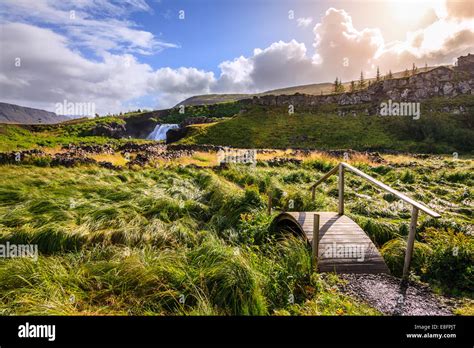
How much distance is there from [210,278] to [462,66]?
380 ft

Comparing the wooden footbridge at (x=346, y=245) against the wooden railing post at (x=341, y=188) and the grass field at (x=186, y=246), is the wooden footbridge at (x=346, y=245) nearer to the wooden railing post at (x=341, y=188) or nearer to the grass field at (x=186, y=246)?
the grass field at (x=186, y=246)

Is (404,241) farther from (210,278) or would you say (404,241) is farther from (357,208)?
(210,278)

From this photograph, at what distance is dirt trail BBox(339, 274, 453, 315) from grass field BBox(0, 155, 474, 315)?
9.7 inches

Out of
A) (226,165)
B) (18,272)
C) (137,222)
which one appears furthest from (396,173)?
(18,272)

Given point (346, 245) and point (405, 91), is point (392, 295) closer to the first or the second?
point (346, 245)

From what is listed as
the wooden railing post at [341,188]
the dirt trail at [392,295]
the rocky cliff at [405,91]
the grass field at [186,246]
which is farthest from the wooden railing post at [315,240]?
the rocky cliff at [405,91]

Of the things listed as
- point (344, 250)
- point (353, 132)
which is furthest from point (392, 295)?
point (353, 132)

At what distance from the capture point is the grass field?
4.02 metres

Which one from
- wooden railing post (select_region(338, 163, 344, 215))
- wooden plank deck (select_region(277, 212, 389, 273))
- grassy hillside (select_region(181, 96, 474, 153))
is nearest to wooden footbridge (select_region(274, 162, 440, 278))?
wooden plank deck (select_region(277, 212, 389, 273))

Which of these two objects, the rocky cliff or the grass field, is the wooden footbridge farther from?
the rocky cliff

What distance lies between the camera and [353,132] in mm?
51781

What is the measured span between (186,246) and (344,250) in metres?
3.24

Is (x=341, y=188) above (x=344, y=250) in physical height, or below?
above

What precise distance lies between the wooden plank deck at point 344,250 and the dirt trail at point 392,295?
0.57 feet
